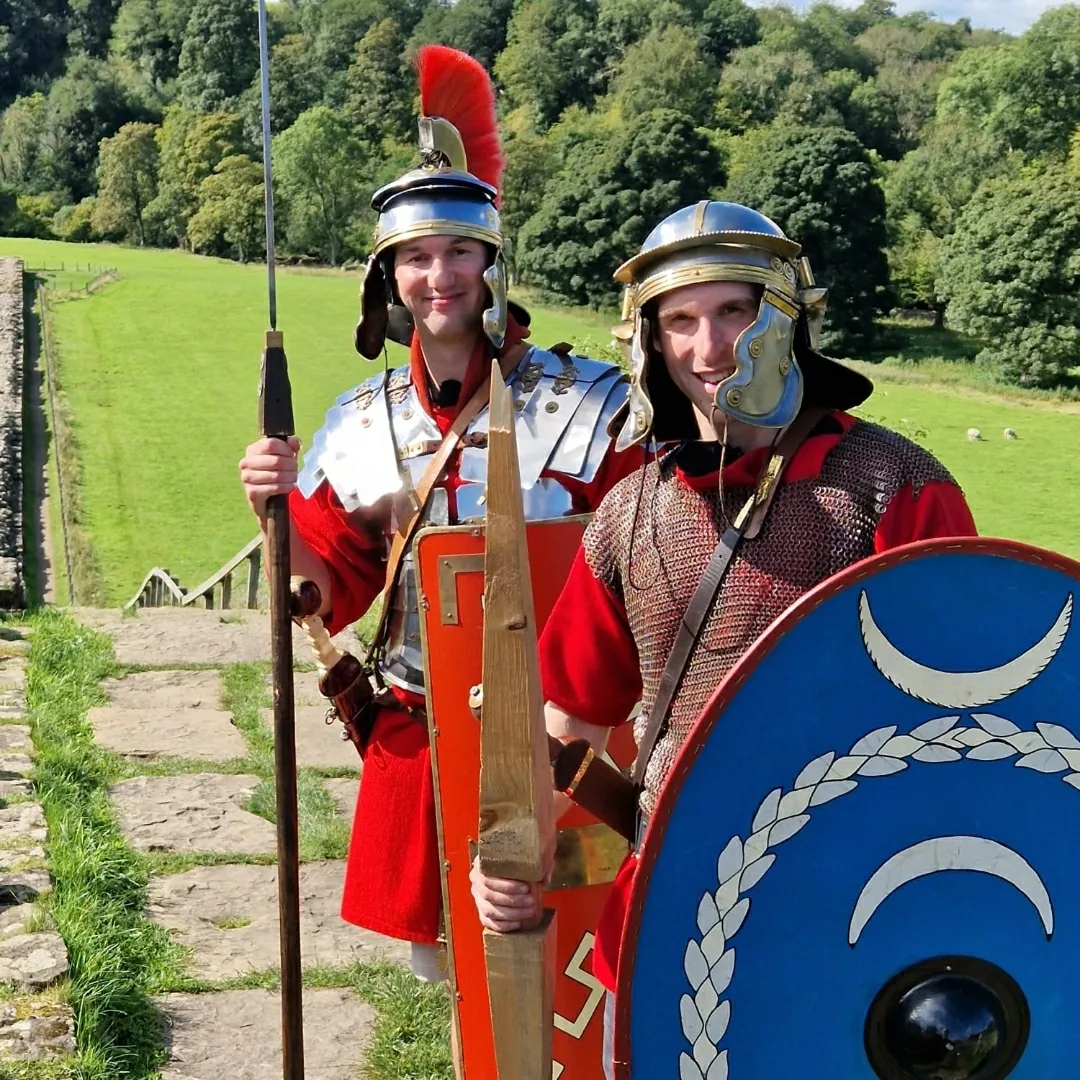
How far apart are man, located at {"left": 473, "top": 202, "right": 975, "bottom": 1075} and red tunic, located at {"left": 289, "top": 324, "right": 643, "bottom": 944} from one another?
0.65m

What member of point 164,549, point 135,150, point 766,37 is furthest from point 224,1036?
point 766,37

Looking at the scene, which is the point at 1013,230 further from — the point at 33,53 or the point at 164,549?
the point at 33,53

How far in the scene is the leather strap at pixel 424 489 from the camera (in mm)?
2713

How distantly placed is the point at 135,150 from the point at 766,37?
116 feet

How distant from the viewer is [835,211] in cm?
3772

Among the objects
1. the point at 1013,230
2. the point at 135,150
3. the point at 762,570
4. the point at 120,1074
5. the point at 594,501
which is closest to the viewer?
the point at 762,570

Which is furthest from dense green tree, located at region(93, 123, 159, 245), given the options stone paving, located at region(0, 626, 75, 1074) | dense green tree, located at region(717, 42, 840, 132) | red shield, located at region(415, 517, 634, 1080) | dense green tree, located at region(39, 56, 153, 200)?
red shield, located at region(415, 517, 634, 1080)

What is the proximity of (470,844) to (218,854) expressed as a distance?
225 centimetres

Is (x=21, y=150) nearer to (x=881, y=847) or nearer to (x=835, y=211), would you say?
(x=835, y=211)

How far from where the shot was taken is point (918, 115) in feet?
201

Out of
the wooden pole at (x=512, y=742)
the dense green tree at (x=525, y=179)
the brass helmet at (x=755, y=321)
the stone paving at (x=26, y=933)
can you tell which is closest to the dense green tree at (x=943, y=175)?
the dense green tree at (x=525, y=179)

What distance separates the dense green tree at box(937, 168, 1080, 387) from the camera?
3038 centimetres

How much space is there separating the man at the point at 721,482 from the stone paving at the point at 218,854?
1731 millimetres

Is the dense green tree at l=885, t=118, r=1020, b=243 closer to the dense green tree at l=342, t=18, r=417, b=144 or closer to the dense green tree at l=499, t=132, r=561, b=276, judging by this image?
the dense green tree at l=499, t=132, r=561, b=276
